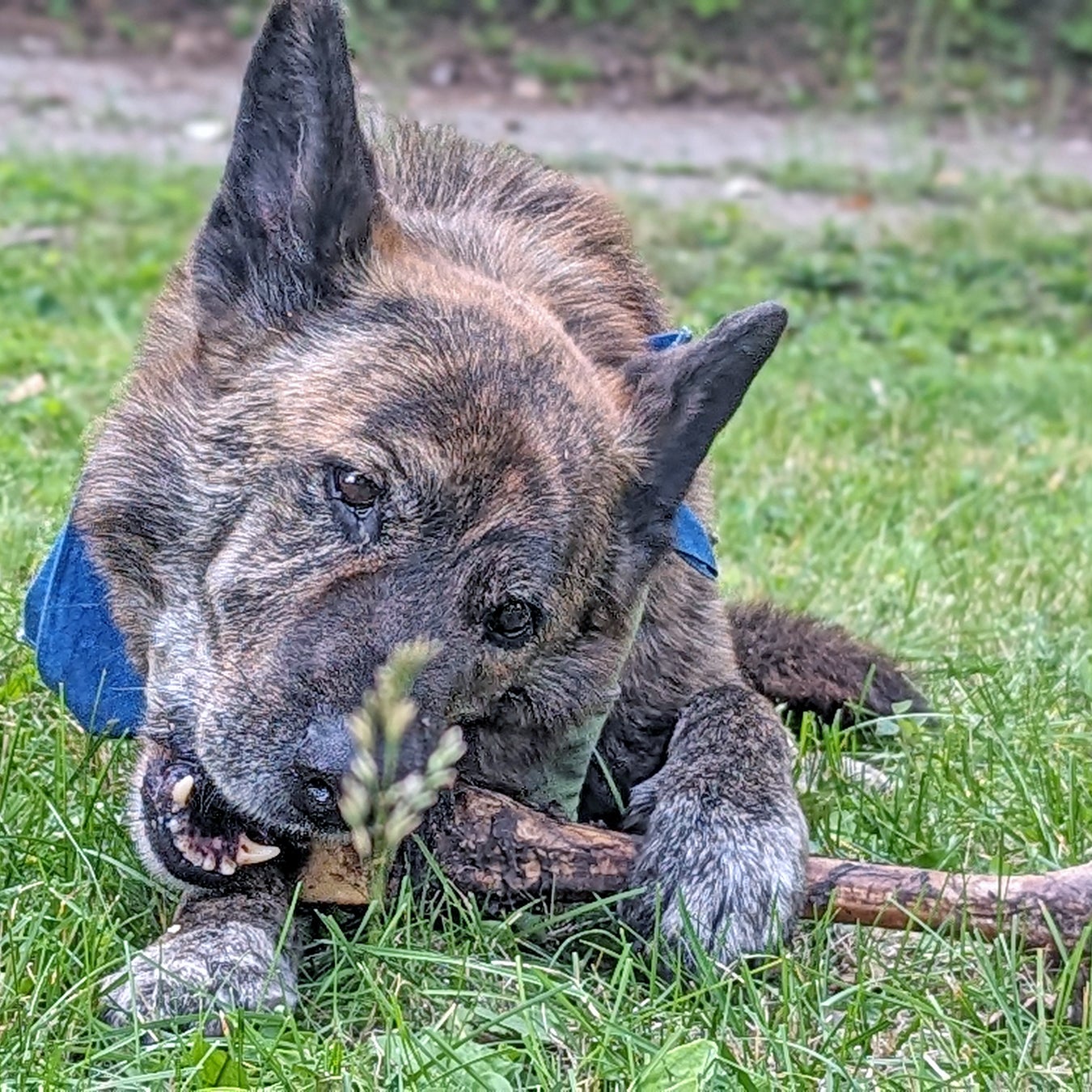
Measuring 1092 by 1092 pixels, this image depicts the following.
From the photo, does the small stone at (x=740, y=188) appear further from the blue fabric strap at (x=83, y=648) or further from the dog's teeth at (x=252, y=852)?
the dog's teeth at (x=252, y=852)

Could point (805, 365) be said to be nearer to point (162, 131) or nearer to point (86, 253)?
point (86, 253)

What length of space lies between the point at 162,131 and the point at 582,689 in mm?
8875

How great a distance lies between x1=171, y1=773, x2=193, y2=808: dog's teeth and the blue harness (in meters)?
0.44

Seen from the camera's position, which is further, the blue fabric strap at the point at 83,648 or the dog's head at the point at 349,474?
the blue fabric strap at the point at 83,648

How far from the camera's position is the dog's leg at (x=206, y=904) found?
278 cm

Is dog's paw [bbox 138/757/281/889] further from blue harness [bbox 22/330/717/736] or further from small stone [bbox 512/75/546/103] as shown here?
small stone [bbox 512/75/546/103]

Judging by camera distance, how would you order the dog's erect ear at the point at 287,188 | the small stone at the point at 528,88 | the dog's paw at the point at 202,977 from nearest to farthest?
the dog's paw at the point at 202,977
the dog's erect ear at the point at 287,188
the small stone at the point at 528,88

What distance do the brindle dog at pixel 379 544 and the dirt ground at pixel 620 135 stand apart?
6.99 meters

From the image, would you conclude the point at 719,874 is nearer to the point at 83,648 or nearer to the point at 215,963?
the point at 215,963

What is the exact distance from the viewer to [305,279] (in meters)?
3.27

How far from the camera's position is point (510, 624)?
3.03m

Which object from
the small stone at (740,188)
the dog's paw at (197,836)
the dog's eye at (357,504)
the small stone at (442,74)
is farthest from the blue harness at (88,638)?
the small stone at (442,74)

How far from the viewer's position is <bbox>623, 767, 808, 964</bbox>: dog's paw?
3.03 meters

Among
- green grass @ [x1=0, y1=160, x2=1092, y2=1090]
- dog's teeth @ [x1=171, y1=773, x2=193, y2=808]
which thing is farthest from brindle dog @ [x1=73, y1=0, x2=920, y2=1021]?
green grass @ [x1=0, y1=160, x2=1092, y2=1090]
